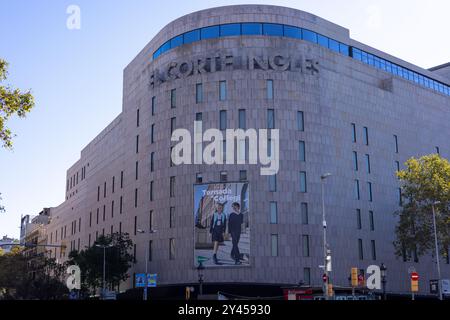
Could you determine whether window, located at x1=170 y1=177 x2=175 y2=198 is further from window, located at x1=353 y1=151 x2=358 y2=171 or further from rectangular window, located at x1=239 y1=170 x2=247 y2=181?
window, located at x1=353 y1=151 x2=358 y2=171

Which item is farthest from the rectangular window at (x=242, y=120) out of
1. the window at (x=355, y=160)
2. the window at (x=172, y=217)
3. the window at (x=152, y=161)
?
the window at (x=355, y=160)

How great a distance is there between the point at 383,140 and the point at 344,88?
10663 millimetres

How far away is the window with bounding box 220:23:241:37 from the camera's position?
71312 millimetres

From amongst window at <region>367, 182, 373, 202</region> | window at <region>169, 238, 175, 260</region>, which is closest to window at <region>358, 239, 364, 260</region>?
window at <region>367, 182, 373, 202</region>

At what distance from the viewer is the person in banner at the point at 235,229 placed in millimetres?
64125

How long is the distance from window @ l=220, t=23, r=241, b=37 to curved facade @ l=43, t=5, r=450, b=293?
0.89 feet

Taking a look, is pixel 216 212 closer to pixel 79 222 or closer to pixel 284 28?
pixel 284 28

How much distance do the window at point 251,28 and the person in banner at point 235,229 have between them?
23.8 meters

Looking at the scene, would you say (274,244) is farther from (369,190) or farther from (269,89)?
(269,89)

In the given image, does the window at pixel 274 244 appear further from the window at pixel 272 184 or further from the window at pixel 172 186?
the window at pixel 172 186

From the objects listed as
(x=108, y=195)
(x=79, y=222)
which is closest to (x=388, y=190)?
(x=108, y=195)

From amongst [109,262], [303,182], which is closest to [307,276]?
[303,182]

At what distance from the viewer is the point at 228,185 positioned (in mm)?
66062
